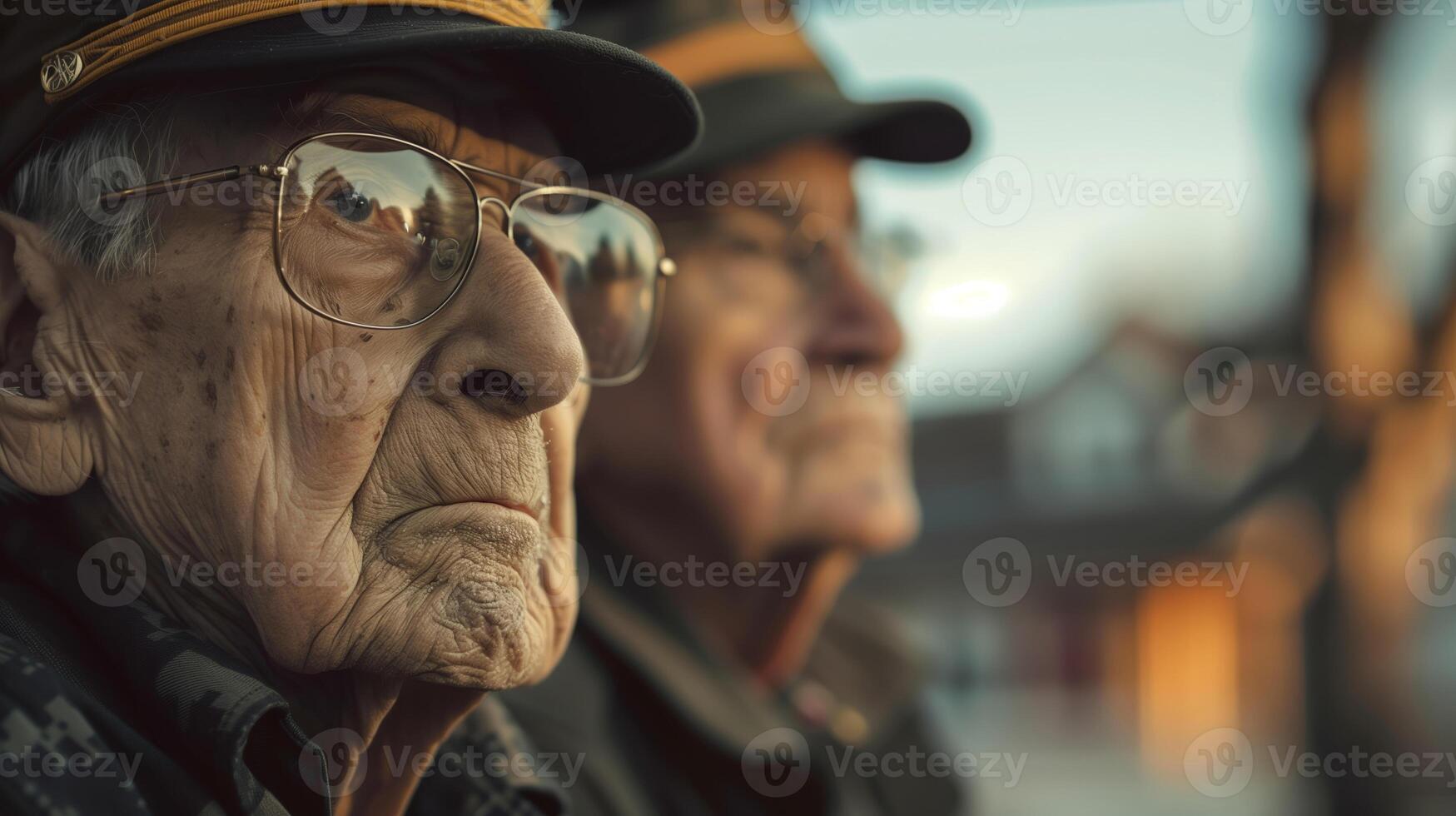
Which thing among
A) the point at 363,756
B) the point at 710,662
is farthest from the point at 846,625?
the point at 363,756

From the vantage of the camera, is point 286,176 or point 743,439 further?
point 743,439

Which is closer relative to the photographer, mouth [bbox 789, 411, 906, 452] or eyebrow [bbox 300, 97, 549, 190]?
eyebrow [bbox 300, 97, 549, 190]

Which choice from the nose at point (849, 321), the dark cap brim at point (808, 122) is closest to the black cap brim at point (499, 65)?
the dark cap brim at point (808, 122)

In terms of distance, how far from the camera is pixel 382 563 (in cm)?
130

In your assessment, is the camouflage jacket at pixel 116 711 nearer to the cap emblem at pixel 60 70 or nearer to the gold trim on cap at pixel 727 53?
the cap emblem at pixel 60 70

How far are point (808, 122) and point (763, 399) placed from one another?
2.10 feet

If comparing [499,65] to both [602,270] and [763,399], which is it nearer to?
[602,270]

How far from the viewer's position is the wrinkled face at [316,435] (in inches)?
50.1

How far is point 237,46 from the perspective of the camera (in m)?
1.27

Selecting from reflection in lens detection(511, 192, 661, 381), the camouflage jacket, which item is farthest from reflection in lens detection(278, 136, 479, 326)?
the camouflage jacket

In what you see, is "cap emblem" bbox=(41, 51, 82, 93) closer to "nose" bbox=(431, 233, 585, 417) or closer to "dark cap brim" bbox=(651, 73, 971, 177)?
"nose" bbox=(431, 233, 585, 417)

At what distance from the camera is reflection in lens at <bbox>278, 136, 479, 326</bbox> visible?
129cm

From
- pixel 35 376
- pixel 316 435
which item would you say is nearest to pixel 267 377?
pixel 316 435

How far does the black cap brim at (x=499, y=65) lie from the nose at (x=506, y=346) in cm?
27
